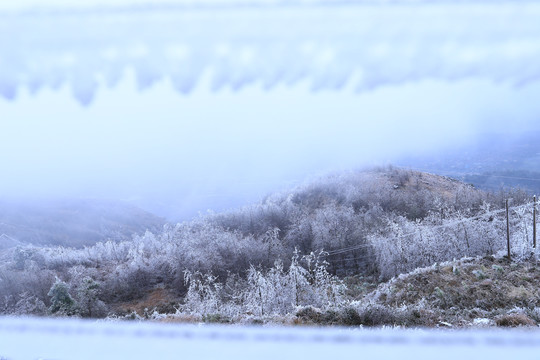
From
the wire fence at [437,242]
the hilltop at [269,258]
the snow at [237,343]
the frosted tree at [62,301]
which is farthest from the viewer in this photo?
the wire fence at [437,242]

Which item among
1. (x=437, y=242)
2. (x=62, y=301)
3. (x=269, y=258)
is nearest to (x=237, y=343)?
(x=62, y=301)

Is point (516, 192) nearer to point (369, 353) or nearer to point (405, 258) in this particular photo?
point (405, 258)

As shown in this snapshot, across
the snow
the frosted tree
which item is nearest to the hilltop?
the frosted tree

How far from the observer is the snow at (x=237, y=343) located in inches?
43.8

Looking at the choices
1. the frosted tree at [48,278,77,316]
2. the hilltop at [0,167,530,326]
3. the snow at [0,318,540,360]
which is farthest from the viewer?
the hilltop at [0,167,530,326]

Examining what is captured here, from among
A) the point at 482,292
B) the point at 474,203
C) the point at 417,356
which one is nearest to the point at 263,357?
the point at 417,356

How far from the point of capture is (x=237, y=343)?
1.19 metres

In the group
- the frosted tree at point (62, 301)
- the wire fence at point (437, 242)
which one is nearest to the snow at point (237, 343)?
the frosted tree at point (62, 301)

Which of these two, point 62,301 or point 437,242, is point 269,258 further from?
point 62,301

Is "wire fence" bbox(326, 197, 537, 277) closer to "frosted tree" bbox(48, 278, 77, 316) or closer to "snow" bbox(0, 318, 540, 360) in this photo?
"frosted tree" bbox(48, 278, 77, 316)

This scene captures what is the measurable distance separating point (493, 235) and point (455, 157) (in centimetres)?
1001

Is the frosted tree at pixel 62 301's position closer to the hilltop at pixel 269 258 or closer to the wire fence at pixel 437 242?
the hilltop at pixel 269 258

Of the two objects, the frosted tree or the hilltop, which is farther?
the hilltop

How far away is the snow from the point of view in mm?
1113
